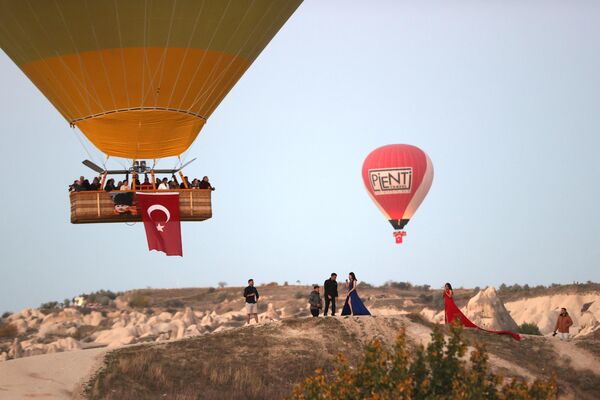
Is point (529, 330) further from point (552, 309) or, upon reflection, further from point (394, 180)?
point (394, 180)

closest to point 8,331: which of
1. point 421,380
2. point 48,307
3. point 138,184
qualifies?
point 48,307

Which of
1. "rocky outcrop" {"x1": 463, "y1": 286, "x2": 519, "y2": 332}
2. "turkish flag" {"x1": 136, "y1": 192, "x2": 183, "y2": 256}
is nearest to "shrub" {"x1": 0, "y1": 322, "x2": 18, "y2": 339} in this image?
"rocky outcrop" {"x1": 463, "y1": 286, "x2": 519, "y2": 332}

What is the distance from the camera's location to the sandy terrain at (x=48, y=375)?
29.2 metres

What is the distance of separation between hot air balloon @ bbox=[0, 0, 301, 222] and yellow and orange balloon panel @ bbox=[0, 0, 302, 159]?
27 millimetres

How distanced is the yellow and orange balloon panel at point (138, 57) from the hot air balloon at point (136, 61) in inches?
1.1

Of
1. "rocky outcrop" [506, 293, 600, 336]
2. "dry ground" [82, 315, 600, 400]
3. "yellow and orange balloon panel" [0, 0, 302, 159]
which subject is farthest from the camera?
"rocky outcrop" [506, 293, 600, 336]

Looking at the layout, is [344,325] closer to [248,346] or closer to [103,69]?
[248,346]

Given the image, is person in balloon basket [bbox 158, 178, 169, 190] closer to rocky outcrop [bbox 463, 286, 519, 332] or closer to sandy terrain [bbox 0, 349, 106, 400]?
sandy terrain [bbox 0, 349, 106, 400]

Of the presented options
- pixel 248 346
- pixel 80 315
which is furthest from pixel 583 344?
pixel 80 315

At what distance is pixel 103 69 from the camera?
1298 inches

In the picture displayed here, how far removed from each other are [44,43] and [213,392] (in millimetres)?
10481

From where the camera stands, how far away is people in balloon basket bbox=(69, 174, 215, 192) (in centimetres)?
3281

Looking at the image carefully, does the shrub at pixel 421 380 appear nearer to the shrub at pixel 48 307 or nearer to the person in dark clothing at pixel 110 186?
the person in dark clothing at pixel 110 186

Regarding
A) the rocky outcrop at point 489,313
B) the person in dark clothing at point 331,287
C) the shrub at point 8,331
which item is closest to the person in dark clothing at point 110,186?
the person in dark clothing at point 331,287
